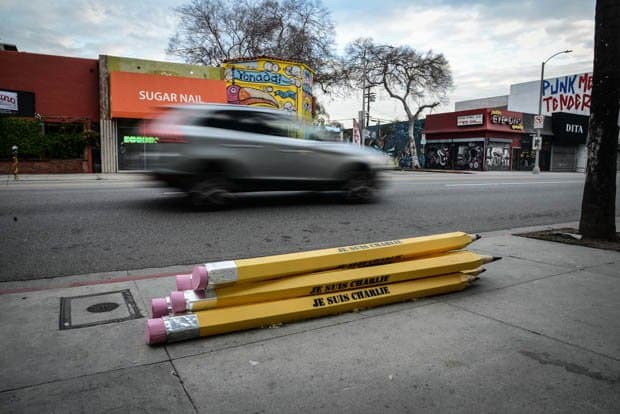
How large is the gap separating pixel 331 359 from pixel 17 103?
81.4 feet

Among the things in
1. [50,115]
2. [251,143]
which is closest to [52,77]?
[50,115]

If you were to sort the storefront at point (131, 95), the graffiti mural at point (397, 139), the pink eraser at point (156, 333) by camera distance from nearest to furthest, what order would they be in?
1. the pink eraser at point (156, 333)
2. the storefront at point (131, 95)
3. the graffiti mural at point (397, 139)

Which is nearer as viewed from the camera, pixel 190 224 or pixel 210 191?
pixel 190 224

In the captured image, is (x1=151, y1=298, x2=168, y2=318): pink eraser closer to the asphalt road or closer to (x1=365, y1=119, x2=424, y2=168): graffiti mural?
the asphalt road

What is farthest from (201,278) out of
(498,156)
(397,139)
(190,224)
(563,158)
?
(563,158)

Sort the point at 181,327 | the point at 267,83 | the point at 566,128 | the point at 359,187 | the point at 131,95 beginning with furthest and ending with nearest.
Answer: the point at 566,128
the point at 267,83
the point at 131,95
the point at 359,187
the point at 181,327

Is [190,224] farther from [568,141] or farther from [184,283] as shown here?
[568,141]

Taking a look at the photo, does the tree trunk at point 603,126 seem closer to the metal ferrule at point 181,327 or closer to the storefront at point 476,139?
the metal ferrule at point 181,327

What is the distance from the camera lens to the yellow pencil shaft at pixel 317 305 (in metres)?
3.06

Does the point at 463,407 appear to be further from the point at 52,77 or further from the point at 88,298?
the point at 52,77

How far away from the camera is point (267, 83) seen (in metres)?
27.4

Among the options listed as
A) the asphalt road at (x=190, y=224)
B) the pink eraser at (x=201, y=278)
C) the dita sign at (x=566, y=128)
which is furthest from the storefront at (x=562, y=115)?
the pink eraser at (x=201, y=278)

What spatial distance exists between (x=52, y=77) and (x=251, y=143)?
64.7 feet

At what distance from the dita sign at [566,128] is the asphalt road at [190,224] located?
3840 centimetres
